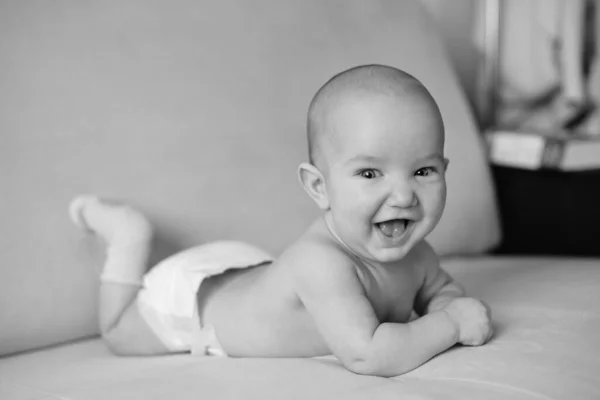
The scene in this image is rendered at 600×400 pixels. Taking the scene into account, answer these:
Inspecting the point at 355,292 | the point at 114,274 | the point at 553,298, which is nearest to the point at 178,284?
the point at 114,274

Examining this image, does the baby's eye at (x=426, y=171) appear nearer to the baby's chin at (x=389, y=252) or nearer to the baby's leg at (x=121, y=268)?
the baby's chin at (x=389, y=252)

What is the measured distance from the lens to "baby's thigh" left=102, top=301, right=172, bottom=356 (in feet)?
3.70

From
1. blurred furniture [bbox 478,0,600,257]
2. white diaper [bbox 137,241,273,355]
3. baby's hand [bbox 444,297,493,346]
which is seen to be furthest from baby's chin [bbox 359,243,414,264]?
blurred furniture [bbox 478,0,600,257]

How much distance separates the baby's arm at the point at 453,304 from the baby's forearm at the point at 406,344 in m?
0.02

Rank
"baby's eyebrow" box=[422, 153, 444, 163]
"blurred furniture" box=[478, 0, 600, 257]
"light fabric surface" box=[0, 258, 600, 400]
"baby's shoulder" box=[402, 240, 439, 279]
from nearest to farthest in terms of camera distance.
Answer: "light fabric surface" box=[0, 258, 600, 400], "baby's eyebrow" box=[422, 153, 444, 163], "baby's shoulder" box=[402, 240, 439, 279], "blurred furniture" box=[478, 0, 600, 257]

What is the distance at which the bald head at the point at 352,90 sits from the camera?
925mm

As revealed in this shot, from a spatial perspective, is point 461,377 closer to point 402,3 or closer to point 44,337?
point 44,337

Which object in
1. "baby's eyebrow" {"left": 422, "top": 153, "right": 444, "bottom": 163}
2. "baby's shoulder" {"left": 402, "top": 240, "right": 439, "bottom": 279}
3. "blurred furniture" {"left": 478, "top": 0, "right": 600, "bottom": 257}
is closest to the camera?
"baby's eyebrow" {"left": 422, "top": 153, "right": 444, "bottom": 163}

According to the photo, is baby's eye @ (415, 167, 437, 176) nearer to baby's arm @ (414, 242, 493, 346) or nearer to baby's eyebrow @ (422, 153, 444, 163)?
baby's eyebrow @ (422, 153, 444, 163)

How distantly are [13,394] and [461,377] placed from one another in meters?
0.56

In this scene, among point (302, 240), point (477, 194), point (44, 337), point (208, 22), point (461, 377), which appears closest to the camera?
point (461, 377)

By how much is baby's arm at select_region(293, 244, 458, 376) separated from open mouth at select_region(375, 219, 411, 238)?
2.5 inches

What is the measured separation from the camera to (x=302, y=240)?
1021mm

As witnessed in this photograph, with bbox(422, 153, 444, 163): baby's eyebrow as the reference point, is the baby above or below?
below
